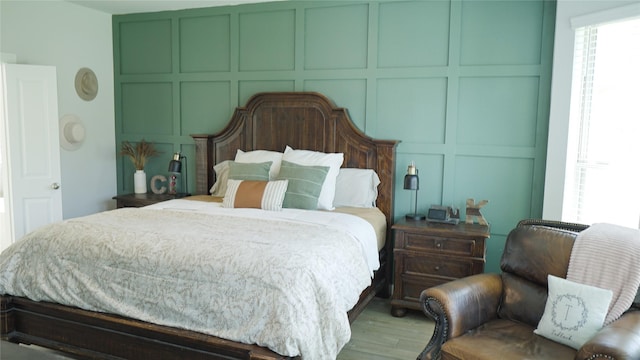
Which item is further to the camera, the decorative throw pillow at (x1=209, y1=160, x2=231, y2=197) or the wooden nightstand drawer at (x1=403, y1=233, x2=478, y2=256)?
the decorative throw pillow at (x1=209, y1=160, x2=231, y2=197)

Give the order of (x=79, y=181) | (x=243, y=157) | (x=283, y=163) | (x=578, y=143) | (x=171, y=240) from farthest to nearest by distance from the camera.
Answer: (x=79, y=181), (x=243, y=157), (x=283, y=163), (x=578, y=143), (x=171, y=240)

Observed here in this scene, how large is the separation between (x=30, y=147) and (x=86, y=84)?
3.49 ft

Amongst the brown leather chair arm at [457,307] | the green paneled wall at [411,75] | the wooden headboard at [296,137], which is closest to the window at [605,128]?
the green paneled wall at [411,75]

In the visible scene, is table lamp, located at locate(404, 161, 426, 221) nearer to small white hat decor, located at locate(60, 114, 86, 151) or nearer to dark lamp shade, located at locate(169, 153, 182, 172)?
dark lamp shade, located at locate(169, 153, 182, 172)

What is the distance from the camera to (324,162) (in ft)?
14.2

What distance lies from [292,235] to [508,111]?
225 centimetres

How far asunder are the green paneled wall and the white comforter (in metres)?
1.36

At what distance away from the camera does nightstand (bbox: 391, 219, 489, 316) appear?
3.83 meters

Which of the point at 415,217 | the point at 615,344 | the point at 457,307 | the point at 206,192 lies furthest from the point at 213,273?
the point at 206,192

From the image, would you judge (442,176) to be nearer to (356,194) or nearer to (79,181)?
(356,194)

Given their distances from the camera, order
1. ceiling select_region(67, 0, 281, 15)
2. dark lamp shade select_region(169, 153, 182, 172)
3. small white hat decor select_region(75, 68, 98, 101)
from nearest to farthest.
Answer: ceiling select_region(67, 0, 281, 15) → dark lamp shade select_region(169, 153, 182, 172) → small white hat decor select_region(75, 68, 98, 101)

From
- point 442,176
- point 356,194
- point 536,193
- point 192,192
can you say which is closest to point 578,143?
point 536,193

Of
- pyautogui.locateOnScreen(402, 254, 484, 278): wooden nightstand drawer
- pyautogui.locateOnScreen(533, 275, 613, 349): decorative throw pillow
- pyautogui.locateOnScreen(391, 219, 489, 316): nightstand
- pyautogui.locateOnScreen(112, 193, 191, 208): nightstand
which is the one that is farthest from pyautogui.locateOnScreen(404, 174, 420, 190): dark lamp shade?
pyautogui.locateOnScreen(112, 193, 191, 208): nightstand

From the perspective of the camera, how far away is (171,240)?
2.99 m
